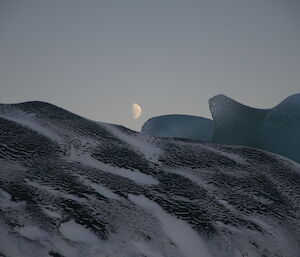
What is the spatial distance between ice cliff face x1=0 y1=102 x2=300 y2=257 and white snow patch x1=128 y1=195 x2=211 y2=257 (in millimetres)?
34

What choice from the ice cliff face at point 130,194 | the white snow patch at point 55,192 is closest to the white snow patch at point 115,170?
the ice cliff face at point 130,194

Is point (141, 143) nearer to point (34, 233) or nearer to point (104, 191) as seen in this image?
point (104, 191)

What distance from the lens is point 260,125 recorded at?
42.1 metres

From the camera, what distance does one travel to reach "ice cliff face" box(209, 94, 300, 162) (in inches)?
1608

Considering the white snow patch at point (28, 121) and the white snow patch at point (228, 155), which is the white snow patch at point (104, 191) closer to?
the white snow patch at point (28, 121)

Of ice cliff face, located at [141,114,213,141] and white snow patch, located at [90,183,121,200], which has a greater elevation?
white snow patch, located at [90,183,121,200]

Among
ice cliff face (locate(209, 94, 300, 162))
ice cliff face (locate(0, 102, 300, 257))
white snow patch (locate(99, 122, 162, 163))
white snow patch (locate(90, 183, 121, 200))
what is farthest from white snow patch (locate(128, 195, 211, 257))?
ice cliff face (locate(209, 94, 300, 162))

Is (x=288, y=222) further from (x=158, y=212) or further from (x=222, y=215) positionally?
(x=158, y=212)

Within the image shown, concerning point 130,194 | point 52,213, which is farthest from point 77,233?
point 130,194

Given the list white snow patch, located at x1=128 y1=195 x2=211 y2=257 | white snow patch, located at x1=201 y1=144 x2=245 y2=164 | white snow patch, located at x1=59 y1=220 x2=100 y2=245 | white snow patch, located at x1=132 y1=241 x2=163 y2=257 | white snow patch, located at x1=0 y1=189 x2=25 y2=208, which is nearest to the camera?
white snow patch, located at x1=59 y1=220 x2=100 y2=245

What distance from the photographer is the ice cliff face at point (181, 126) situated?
49.9m

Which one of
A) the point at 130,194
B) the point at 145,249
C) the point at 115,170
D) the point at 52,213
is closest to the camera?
the point at 145,249

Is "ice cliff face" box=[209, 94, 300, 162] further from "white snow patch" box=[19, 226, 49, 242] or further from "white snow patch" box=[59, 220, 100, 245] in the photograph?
"white snow patch" box=[19, 226, 49, 242]

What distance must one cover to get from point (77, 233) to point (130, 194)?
303 centimetres
